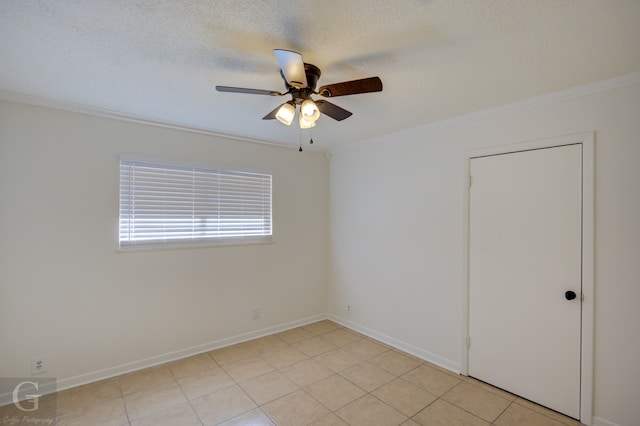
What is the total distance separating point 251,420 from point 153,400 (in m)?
0.89

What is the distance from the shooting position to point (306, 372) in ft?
9.44

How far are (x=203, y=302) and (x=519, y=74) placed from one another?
3.57 meters

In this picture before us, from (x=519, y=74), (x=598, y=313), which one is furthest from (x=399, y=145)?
(x=598, y=313)

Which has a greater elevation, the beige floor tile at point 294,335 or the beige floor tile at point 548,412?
the beige floor tile at point 548,412

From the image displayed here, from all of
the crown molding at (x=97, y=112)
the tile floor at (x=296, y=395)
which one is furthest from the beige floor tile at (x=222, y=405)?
the crown molding at (x=97, y=112)

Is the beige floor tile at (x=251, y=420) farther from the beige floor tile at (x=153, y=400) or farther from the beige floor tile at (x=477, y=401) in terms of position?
the beige floor tile at (x=477, y=401)

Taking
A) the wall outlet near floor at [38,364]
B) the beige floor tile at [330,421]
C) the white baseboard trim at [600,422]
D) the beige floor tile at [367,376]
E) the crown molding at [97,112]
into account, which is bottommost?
the beige floor tile at [367,376]

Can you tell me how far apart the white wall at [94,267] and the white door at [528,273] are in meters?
2.49

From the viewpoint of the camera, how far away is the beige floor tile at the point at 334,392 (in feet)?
7.92

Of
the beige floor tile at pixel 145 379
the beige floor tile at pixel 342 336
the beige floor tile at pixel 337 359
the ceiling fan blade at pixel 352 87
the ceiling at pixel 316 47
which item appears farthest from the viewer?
the beige floor tile at pixel 342 336

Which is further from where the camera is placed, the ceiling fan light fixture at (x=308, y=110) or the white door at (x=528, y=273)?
the white door at (x=528, y=273)

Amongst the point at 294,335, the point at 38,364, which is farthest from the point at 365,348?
the point at 38,364

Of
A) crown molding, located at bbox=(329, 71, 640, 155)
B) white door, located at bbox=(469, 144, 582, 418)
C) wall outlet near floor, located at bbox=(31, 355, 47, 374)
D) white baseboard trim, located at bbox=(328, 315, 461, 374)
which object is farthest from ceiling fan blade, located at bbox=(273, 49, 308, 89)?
wall outlet near floor, located at bbox=(31, 355, 47, 374)

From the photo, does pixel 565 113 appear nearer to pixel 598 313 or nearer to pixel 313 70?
pixel 598 313
